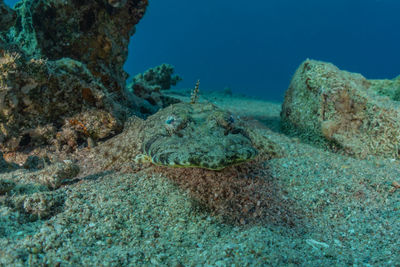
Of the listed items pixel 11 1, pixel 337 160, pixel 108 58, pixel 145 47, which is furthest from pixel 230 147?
pixel 145 47

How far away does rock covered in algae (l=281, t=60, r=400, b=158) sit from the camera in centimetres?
475

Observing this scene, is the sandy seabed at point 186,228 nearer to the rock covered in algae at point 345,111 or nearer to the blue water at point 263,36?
the rock covered in algae at point 345,111

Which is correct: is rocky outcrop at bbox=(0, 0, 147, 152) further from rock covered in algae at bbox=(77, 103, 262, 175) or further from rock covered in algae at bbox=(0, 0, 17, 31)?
rock covered in algae at bbox=(77, 103, 262, 175)

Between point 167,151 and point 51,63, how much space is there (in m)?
3.09

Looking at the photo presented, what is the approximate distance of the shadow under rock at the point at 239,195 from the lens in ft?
8.57

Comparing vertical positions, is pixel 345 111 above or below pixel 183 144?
above

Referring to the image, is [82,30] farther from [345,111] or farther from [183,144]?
[345,111]

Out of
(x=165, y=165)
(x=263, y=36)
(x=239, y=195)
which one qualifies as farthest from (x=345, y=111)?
(x=263, y=36)

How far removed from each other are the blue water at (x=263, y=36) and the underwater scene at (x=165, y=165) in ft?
360

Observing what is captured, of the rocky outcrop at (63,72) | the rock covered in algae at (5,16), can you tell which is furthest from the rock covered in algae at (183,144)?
the rock covered in algae at (5,16)

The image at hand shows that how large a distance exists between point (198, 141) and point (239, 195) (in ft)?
2.57

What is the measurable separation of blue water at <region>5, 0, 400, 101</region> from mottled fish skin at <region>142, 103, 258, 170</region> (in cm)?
11183

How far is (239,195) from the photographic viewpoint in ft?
9.40

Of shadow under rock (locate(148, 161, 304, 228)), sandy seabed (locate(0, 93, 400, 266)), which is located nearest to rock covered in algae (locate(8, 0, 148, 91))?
sandy seabed (locate(0, 93, 400, 266))
